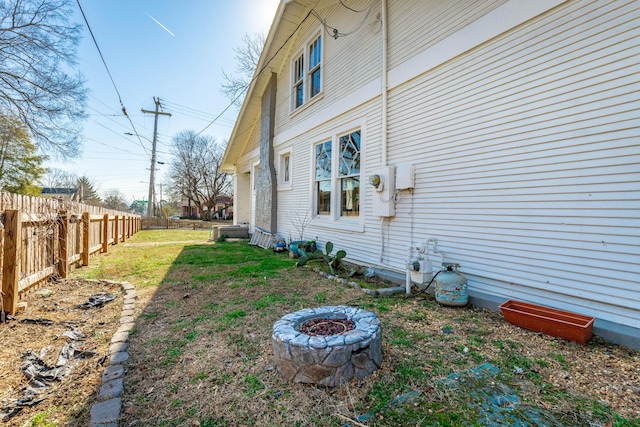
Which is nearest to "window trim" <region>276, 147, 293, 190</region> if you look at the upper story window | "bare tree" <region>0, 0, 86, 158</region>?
the upper story window

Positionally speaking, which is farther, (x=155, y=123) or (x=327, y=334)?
(x=155, y=123)

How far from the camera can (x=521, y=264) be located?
3184 mm

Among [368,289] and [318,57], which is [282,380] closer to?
[368,289]

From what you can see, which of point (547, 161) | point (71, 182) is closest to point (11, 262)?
point (547, 161)

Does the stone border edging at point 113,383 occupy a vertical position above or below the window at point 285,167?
below

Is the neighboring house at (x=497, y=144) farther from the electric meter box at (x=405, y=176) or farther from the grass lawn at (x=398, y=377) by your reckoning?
the grass lawn at (x=398, y=377)

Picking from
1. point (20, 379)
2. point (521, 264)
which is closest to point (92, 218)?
point (20, 379)

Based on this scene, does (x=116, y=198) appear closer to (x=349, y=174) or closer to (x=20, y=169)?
(x=20, y=169)

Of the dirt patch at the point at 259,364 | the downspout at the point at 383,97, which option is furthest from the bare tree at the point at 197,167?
the dirt patch at the point at 259,364

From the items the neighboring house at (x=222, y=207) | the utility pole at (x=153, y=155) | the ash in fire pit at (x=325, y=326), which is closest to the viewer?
the ash in fire pit at (x=325, y=326)

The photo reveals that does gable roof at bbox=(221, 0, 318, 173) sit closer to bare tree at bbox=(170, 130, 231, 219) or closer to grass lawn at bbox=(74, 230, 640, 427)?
grass lawn at bbox=(74, 230, 640, 427)

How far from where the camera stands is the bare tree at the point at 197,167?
3191 cm

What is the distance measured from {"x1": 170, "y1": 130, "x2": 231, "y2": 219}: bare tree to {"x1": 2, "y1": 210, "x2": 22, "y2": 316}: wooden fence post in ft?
96.4

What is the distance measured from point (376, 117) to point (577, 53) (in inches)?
114
